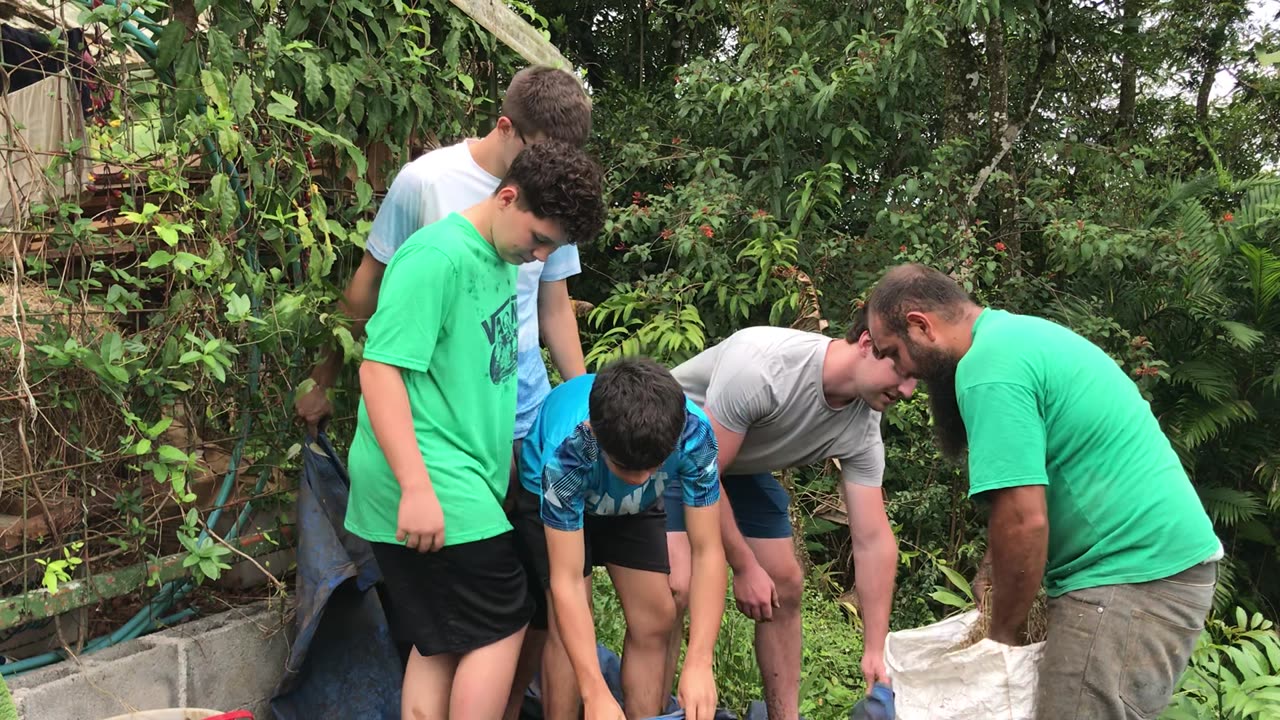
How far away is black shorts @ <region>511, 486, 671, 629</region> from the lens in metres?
2.72

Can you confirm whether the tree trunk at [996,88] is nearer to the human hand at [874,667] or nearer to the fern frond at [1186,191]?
the fern frond at [1186,191]

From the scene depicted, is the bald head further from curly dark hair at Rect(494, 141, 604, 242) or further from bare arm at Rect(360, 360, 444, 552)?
bare arm at Rect(360, 360, 444, 552)

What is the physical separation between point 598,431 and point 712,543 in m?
0.51

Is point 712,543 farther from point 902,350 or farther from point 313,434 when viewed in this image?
point 313,434

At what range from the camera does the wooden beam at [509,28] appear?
3.67 m

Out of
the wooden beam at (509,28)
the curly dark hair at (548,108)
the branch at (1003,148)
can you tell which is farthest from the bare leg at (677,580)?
the branch at (1003,148)

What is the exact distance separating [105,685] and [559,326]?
5.23 ft

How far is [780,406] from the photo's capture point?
293cm

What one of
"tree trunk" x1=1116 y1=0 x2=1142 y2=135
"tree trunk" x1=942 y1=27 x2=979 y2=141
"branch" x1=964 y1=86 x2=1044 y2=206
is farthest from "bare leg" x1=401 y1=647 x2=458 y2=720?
"tree trunk" x1=1116 y1=0 x2=1142 y2=135

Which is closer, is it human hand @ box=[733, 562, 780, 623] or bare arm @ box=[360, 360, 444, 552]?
bare arm @ box=[360, 360, 444, 552]

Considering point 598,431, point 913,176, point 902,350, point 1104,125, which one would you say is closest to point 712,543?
point 598,431

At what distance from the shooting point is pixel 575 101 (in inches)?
109

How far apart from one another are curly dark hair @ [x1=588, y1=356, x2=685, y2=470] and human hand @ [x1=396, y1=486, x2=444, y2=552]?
1.35ft

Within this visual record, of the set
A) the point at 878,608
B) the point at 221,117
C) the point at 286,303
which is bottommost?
the point at 878,608
